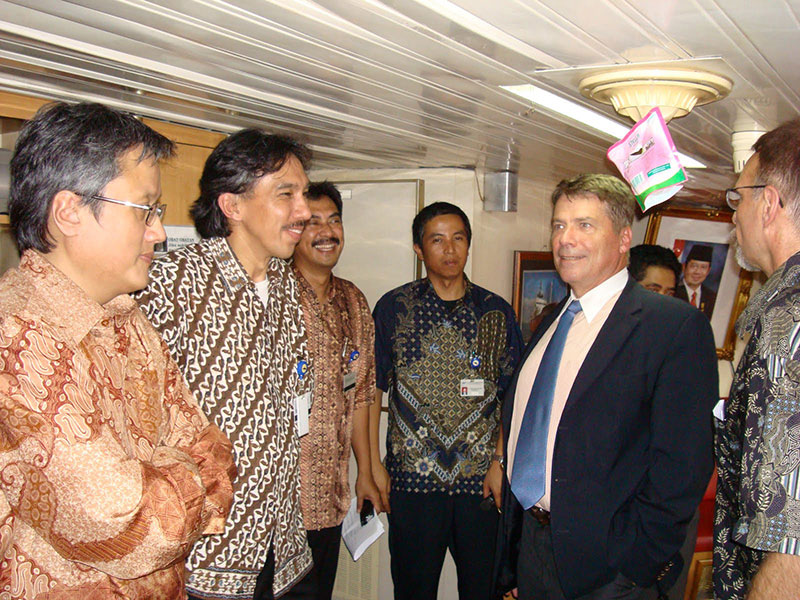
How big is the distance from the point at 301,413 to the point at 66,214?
105 centimetres

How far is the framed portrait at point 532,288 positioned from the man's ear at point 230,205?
250 cm

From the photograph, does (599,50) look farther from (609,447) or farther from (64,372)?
(64,372)

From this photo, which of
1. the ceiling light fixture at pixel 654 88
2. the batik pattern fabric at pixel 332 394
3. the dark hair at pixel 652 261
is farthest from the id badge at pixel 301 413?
the dark hair at pixel 652 261

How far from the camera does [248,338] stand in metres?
1.84

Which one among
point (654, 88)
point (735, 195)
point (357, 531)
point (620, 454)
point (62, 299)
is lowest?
point (357, 531)

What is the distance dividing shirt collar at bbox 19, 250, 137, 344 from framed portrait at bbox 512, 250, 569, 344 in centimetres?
316

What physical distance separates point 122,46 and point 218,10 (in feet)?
1.17

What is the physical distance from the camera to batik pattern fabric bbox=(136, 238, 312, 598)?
67.4 inches

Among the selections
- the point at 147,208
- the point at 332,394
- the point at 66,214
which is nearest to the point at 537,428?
the point at 332,394

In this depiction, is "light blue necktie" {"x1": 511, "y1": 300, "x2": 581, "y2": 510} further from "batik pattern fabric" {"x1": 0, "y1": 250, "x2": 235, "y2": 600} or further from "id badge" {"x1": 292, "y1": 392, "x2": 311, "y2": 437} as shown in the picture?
"batik pattern fabric" {"x1": 0, "y1": 250, "x2": 235, "y2": 600}

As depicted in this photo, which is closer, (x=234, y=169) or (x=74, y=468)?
(x=74, y=468)

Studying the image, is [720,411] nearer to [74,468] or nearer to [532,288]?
[74,468]

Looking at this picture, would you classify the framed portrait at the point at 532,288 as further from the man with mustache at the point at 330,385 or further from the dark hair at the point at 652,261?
the man with mustache at the point at 330,385

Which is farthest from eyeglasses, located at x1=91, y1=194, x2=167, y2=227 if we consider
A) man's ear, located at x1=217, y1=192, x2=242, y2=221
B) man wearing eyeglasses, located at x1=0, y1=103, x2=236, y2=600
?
man's ear, located at x1=217, y1=192, x2=242, y2=221
